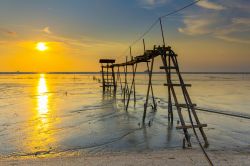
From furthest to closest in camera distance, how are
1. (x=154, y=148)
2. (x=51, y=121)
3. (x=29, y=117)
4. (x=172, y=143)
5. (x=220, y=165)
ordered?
(x=29, y=117)
(x=51, y=121)
(x=172, y=143)
(x=154, y=148)
(x=220, y=165)

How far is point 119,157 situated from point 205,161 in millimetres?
2779

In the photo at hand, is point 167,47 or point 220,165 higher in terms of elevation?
point 167,47

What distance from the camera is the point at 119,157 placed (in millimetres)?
9180

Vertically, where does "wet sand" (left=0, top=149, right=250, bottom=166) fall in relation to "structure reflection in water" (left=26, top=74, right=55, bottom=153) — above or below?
above

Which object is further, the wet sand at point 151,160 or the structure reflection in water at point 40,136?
the structure reflection in water at point 40,136

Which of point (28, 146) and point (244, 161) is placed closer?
point (244, 161)

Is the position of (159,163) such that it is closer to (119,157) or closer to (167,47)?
(119,157)

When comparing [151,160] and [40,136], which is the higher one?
[151,160]

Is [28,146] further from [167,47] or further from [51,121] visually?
[167,47]

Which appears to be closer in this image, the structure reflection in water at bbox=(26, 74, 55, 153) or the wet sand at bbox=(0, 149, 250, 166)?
the wet sand at bbox=(0, 149, 250, 166)

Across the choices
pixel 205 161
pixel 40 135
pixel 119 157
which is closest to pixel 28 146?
pixel 40 135

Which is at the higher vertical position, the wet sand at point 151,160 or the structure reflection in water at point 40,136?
the wet sand at point 151,160

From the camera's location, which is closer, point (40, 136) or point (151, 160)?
point (151, 160)

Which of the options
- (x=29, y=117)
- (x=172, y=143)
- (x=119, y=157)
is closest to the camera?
(x=119, y=157)
